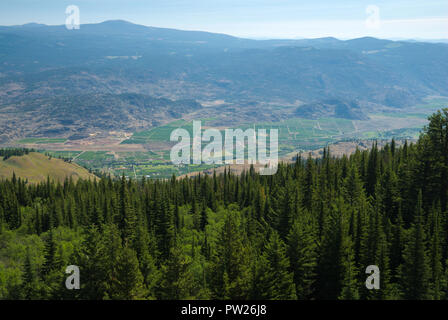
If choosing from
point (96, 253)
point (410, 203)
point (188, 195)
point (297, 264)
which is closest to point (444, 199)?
point (410, 203)

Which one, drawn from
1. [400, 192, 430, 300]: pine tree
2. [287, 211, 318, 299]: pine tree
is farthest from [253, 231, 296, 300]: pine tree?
[400, 192, 430, 300]: pine tree

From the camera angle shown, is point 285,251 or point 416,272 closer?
point 416,272

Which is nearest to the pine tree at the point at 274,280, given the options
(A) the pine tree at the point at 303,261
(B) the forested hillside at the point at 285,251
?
(B) the forested hillside at the point at 285,251

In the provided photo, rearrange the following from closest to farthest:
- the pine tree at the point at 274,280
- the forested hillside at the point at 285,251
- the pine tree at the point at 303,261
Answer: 1. the pine tree at the point at 274,280
2. the forested hillside at the point at 285,251
3. the pine tree at the point at 303,261

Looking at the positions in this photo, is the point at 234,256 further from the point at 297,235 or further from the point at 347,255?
the point at 347,255

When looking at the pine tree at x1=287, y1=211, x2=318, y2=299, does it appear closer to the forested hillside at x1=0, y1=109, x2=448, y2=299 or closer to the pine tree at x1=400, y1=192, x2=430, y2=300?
the forested hillside at x1=0, y1=109, x2=448, y2=299

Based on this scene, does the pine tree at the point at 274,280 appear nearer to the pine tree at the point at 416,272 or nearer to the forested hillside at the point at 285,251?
the forested hillside at the point at 285,251

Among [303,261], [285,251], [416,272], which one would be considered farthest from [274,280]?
[416,272]

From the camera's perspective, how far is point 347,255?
57875 millimetres

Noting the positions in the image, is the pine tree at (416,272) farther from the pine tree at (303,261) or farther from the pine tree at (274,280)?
the pine tree at (274,280)

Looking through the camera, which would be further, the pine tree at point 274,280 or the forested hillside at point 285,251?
the forested hillside at point 285,251

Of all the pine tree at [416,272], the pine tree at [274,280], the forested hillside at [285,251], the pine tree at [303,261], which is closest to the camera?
the pine tree at [416,272]

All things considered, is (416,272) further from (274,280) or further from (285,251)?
(285,251)
